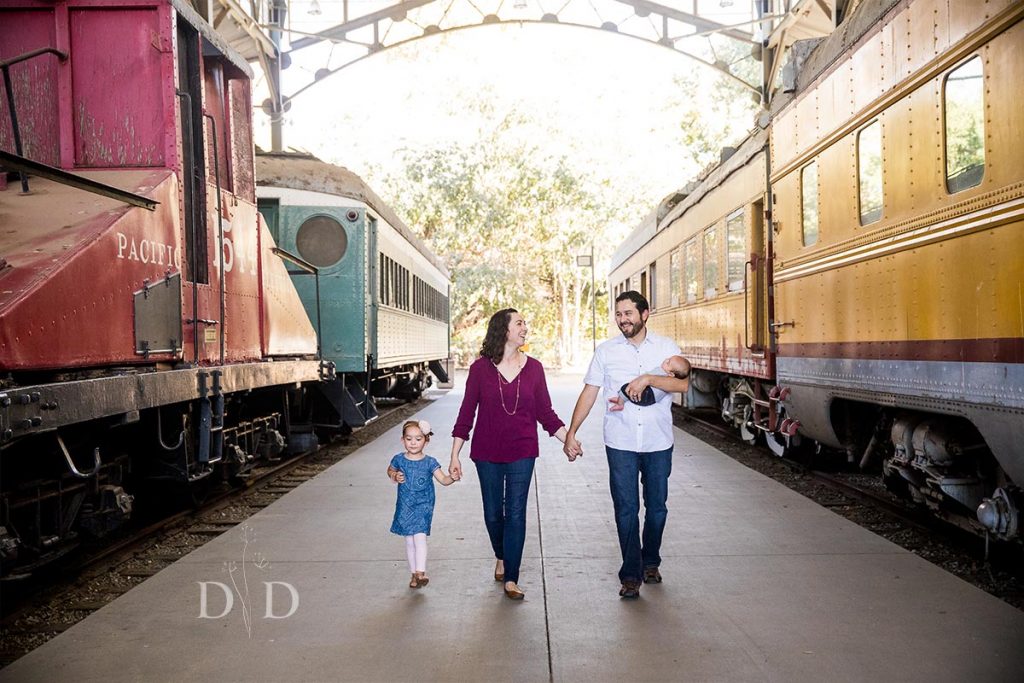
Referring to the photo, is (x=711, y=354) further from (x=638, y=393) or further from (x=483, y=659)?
(x=483, y=659)

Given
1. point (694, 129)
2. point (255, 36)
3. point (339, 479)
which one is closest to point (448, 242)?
point (694, 129)

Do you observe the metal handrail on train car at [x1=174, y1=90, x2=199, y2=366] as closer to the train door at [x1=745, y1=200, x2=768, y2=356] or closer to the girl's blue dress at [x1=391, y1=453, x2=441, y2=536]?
the girl's blue dress at [x1=391, y1=453, x2=441, y2=536]

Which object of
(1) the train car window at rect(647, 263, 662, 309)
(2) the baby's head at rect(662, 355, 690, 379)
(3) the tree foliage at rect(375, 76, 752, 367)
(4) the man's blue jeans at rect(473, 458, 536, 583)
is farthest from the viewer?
(3) the tree foliage at rect(375, 76, 752, 367)

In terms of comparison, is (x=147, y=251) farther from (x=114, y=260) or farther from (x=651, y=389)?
(x=651, y=389)

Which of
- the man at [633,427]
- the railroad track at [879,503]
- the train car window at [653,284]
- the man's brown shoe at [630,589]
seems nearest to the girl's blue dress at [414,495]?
the man at [633,427]

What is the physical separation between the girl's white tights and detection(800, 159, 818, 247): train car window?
4.53m

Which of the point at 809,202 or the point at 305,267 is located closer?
the point at 809,202

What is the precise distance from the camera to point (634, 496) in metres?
5.25

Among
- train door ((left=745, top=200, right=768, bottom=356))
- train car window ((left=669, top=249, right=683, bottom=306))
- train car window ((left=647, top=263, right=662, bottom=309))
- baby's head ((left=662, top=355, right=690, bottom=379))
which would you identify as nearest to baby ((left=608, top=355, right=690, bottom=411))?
baby's head ((left=662, top=355, right=690, bottom=379))

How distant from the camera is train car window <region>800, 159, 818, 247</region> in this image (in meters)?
8.30

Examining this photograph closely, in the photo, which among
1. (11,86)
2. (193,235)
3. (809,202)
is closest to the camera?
(11,86)

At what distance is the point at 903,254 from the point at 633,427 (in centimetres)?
230

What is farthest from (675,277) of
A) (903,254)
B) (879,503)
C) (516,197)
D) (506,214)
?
(516,197)

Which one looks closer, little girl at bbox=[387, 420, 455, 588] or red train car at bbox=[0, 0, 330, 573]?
red train car at bbox=[0, 0, 330, 573]
